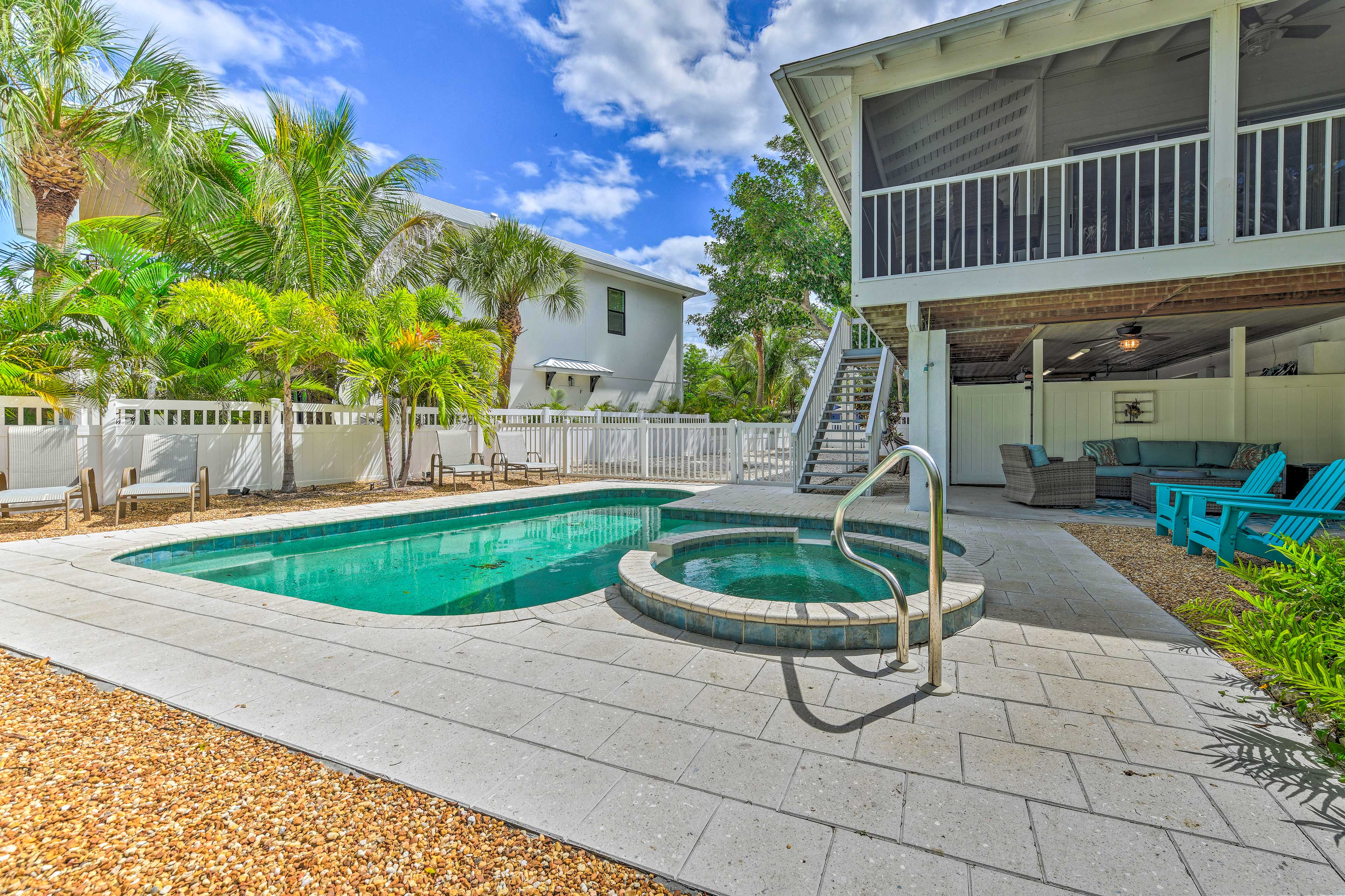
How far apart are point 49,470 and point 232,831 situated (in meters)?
8.96

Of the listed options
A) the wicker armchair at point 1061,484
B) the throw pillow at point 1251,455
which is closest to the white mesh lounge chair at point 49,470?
the wicker armchair at point 1061,484

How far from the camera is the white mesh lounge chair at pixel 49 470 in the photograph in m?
6.57

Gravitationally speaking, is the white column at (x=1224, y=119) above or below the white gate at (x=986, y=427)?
above

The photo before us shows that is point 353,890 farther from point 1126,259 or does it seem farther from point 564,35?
point 564,35

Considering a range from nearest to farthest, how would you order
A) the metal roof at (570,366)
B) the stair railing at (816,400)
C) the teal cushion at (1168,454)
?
the teal cushion at (1168,454) < the stair railing at (816,400) < the metal roof at (570,366)

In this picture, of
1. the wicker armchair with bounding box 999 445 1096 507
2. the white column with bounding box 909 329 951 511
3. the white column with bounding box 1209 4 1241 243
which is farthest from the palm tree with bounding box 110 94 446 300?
the white column with bounding box 1209 4 1241 243

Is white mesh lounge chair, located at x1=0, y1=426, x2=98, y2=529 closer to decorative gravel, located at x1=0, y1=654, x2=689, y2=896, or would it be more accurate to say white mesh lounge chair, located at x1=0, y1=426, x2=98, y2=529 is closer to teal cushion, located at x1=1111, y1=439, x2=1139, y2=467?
decorative gravel, located at x1=0, y1=654, x2=689, y2=896

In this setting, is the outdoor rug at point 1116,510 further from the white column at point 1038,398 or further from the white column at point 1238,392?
the white column at point 1238,392

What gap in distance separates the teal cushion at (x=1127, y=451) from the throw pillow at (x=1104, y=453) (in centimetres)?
4

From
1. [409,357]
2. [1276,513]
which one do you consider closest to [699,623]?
[1276,513]

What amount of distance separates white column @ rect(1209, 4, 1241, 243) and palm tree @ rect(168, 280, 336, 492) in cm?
1027

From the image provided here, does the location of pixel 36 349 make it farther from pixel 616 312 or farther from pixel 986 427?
pixel 616 312

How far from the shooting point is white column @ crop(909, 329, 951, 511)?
674cm

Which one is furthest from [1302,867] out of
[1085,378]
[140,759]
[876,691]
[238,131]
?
[1085,378]
